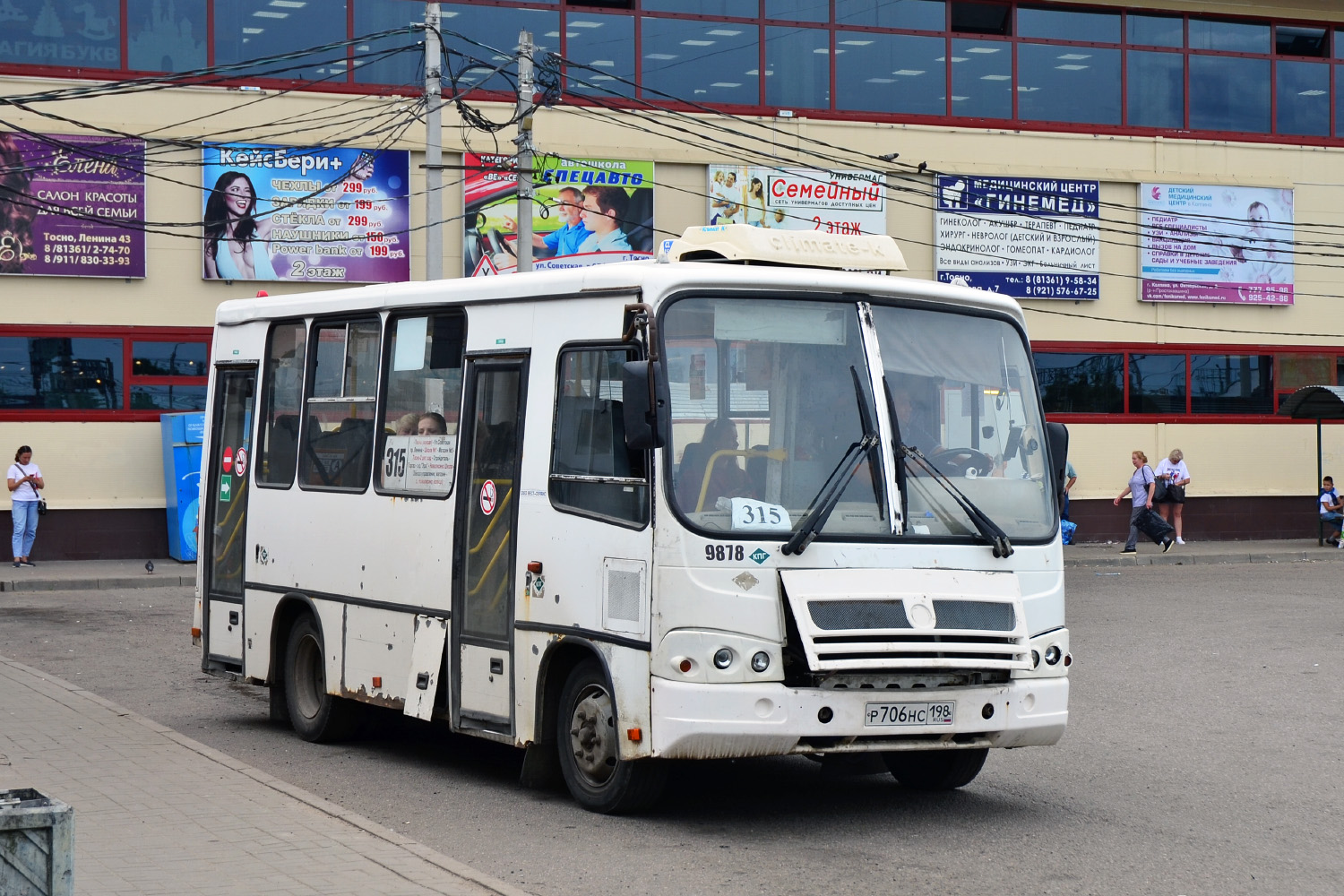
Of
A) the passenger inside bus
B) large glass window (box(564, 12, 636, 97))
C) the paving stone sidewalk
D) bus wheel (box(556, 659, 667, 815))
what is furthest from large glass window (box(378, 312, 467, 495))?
large glass window (box(564, 12, 636, 97))

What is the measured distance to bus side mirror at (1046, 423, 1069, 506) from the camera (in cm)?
895

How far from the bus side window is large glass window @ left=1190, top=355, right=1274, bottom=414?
26.7 metres

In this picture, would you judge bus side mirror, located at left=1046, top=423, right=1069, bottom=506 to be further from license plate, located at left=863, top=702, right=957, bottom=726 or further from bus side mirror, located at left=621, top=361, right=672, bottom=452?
bus side mirror, located at left=621, top=361, right=672, bottom=452

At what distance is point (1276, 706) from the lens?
40.1 ft

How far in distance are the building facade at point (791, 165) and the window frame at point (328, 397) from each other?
1504cm

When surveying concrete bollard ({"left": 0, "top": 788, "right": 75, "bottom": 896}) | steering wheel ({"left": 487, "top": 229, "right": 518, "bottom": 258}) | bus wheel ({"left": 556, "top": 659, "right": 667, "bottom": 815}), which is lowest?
bus wheel ({"left": 556, "top": 659, "right": 667, "bottom": 815})

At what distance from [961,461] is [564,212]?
21160 mm

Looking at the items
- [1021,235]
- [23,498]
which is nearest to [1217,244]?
[1021,235]

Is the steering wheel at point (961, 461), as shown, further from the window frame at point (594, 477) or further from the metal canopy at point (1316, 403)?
the metal canopy at point (1316, 403)

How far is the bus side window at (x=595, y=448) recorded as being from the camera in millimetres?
8148

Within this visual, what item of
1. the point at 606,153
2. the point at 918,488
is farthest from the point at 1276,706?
the point at 606,153

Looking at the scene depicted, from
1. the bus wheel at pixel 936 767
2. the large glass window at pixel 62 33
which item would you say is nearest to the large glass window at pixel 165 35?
the large glass window at pixel 62 33

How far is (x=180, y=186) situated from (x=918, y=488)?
21.3 m

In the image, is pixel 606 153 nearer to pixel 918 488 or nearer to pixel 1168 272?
pixel 1168 272
